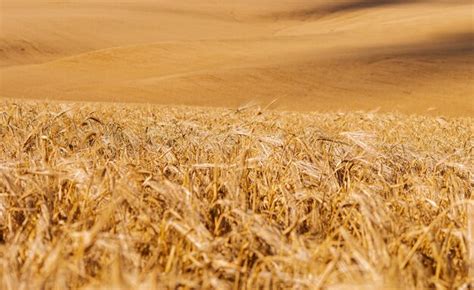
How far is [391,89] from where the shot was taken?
35312 mm

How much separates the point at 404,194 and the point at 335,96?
1220 inches

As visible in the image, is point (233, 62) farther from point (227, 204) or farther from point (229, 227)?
point (227, 204)

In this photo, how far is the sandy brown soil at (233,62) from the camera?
33719 mm

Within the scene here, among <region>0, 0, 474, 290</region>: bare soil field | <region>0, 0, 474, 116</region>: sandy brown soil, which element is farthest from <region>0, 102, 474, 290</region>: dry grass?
<region>0, 0, 474, 116</region>: sandy brown soil

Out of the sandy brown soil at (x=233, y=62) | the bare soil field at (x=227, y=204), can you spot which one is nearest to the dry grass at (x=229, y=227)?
the bare soil field at (x=227, y=204)

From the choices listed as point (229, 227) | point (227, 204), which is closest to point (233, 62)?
point (229, 227)

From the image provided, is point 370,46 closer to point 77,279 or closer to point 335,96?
point 335,96

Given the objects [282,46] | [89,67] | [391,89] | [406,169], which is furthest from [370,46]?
[406,169]

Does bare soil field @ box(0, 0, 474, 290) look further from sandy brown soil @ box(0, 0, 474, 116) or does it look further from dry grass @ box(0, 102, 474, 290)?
sandy brown soil @ box(0, 0, 474, 116)

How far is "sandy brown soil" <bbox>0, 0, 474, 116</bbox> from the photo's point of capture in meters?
33.7

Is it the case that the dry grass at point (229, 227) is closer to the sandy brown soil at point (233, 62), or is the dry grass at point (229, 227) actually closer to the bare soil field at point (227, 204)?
the bare soil field at point (227, 204)

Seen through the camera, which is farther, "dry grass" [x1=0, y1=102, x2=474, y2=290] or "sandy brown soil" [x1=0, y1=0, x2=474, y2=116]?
"sandy brown soil" [x1=0, y1=0, x2=474, y2=116]

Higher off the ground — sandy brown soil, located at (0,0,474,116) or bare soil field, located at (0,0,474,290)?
bare soil field, located at (0,0,474,290)

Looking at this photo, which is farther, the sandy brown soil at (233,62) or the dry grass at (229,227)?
the sandy brown soil at (233,62)
